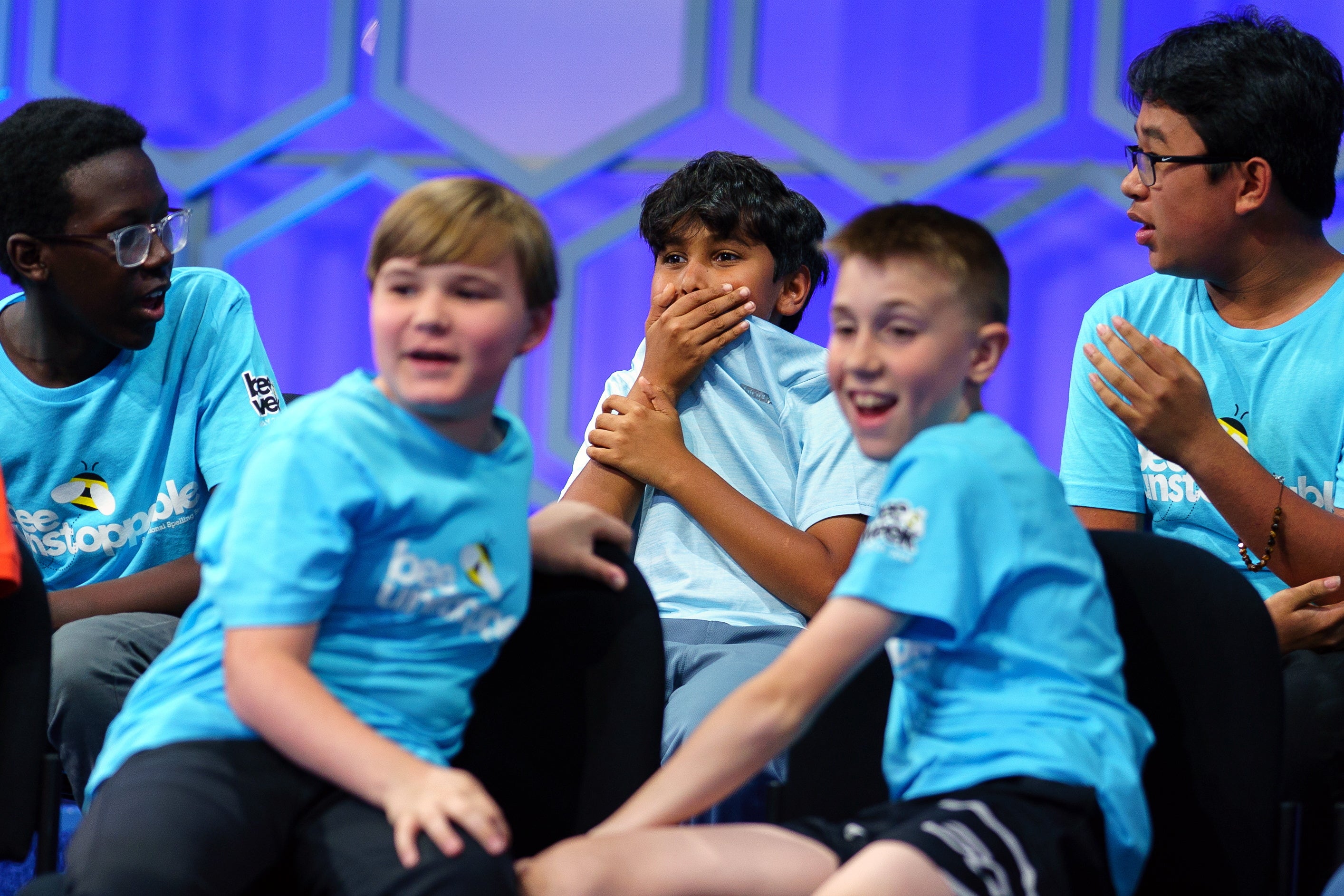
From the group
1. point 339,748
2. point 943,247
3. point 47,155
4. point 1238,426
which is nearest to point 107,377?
point 47,155

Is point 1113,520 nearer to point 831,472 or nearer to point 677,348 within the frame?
point 831,472

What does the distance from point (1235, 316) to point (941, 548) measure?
1.03 meters

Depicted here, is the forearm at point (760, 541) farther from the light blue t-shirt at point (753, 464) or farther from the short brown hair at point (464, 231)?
the short brown hair at point (464, 231)

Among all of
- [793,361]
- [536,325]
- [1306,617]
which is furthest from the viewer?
[793,361]

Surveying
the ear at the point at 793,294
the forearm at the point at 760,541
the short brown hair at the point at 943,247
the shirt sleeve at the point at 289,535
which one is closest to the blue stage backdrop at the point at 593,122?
the ear at the point at 793,294

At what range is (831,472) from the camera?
6.19 feet

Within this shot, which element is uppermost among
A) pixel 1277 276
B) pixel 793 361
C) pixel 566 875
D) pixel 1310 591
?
pixel 1277 276

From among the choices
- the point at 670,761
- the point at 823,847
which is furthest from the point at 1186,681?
the point at 670,761

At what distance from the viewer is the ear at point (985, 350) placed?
130 cm

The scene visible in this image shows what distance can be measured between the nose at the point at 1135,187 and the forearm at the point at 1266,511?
45 centimetres

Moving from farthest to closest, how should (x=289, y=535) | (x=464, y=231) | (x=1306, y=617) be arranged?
(x=1306, y=617), (x=464, y=231), (x=289, y=535)

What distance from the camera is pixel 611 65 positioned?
3252 mm

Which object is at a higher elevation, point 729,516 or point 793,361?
point 793,361

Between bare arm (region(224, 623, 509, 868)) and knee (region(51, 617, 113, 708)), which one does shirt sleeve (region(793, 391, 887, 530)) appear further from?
knee (region(51, 617, 113, 708))
